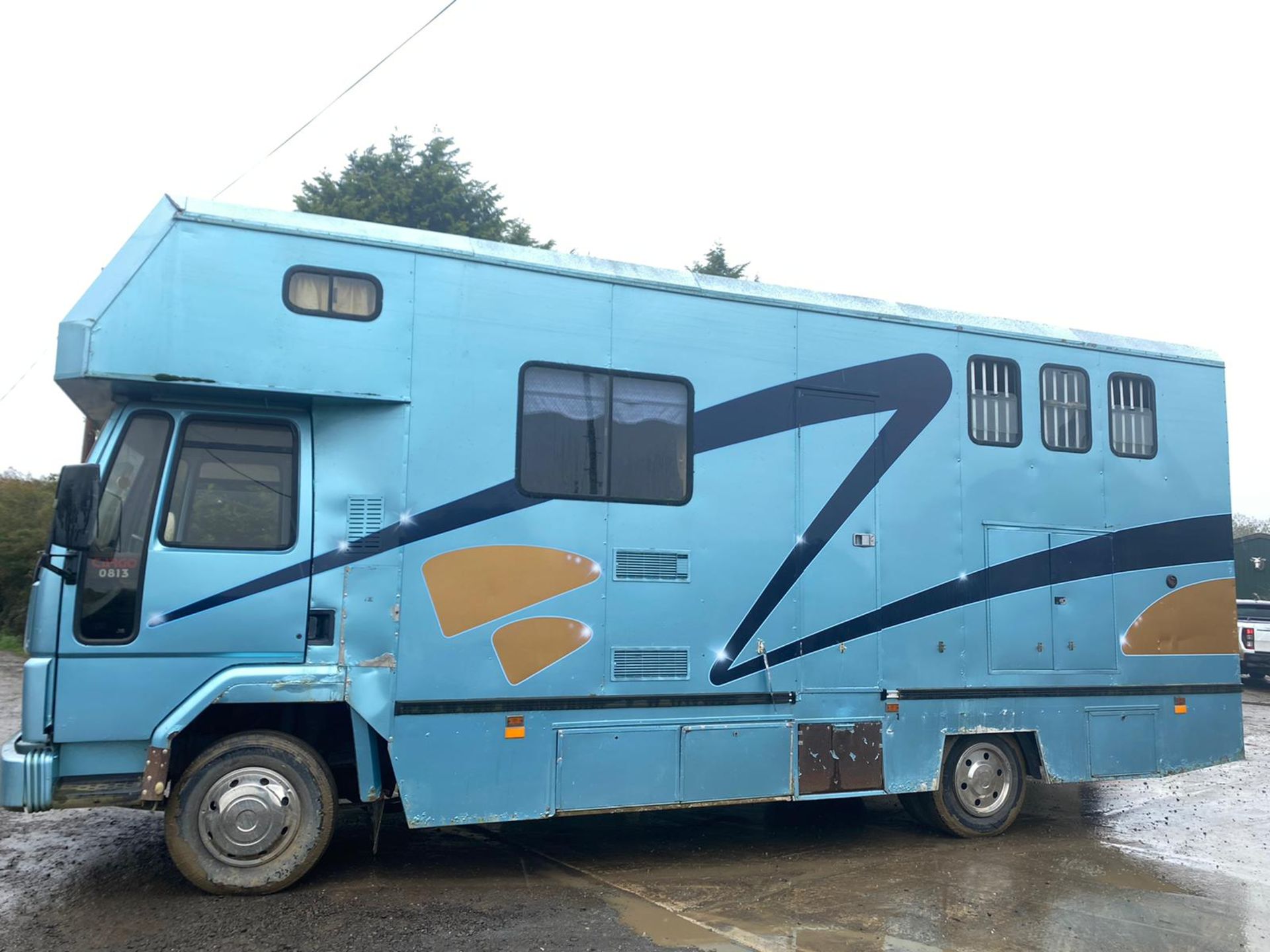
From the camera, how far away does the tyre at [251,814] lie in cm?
580

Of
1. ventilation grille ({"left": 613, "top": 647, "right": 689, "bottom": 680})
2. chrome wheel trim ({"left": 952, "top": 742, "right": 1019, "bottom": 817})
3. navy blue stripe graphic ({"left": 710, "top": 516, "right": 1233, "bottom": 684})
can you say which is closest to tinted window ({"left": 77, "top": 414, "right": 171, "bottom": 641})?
ventilation grille ({"left": 613, "top": 647, "right": 689, "bottom": 680})

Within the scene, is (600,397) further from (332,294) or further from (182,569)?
(182,569)

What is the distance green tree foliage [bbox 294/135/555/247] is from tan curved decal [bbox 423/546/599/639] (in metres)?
18.7

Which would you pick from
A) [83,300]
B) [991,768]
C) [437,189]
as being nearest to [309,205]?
[437,189]

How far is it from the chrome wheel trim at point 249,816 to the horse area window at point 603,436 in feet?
7.67

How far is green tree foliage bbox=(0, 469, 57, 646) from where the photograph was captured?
20.3 m

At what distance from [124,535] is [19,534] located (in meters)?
17.2

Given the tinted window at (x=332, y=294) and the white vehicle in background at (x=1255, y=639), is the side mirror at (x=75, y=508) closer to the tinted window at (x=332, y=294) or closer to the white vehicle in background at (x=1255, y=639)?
the tinted window at (x=332, y=294)

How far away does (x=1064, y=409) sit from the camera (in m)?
8.41

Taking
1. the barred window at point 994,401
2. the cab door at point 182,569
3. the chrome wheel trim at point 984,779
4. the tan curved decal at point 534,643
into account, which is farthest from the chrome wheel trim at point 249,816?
the barred window at point 994,401

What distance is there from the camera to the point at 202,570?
593 centimetres

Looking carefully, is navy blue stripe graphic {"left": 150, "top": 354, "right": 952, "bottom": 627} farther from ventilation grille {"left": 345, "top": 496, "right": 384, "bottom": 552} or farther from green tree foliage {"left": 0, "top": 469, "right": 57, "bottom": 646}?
green tree foliage {"left": 0, "top": 469, "right": 57, "bottom": 646}

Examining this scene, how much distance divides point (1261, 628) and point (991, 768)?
13406 mm

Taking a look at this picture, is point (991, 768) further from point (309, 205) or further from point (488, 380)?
point (309, 205)
